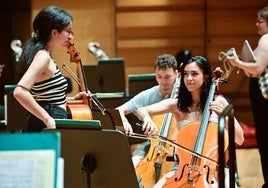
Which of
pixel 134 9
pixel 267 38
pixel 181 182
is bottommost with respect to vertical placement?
pixel 181 182

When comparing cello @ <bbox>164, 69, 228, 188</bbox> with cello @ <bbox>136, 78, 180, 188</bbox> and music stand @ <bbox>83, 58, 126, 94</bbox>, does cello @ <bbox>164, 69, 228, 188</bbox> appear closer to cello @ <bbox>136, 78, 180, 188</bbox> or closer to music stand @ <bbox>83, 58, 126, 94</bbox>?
cello @ <bbox>136, 78, 180, 188</bbox>

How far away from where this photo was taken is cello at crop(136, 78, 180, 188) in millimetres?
2676

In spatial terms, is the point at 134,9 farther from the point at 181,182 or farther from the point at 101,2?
the point at 181,182

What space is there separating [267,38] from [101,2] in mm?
3210

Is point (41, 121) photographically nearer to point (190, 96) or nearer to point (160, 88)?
point (190, 96)

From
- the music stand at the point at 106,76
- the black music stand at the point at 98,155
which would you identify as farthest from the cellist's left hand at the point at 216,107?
the music stand at the point at 106,76

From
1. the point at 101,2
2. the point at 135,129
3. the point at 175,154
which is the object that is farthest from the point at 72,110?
the point at 101,2

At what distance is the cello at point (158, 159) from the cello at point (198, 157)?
184 millimetres

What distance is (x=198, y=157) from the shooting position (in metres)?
2.32

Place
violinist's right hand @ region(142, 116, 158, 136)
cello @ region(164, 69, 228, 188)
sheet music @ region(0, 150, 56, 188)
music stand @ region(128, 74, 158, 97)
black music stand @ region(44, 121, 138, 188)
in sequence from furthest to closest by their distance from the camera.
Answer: music stand @ region(128, 74, 158, 97) → violinist's right hand @ region(142, 116, 158, 136) → cello @ region(164, 69, 228, 188) → black music stand @ region(44, 121, 138, 188) → sheet music @ region(0, 150, 56, 188)

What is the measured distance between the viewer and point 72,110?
2.64 metres

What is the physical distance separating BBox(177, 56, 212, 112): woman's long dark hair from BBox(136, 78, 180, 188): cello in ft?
0.49

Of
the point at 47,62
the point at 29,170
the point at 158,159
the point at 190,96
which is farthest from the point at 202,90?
the point at 29,170

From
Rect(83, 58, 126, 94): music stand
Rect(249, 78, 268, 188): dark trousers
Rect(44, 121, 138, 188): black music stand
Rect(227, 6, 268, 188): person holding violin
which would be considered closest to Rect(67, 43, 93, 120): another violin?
Rect(44, 121, 138, 188): black music stand
